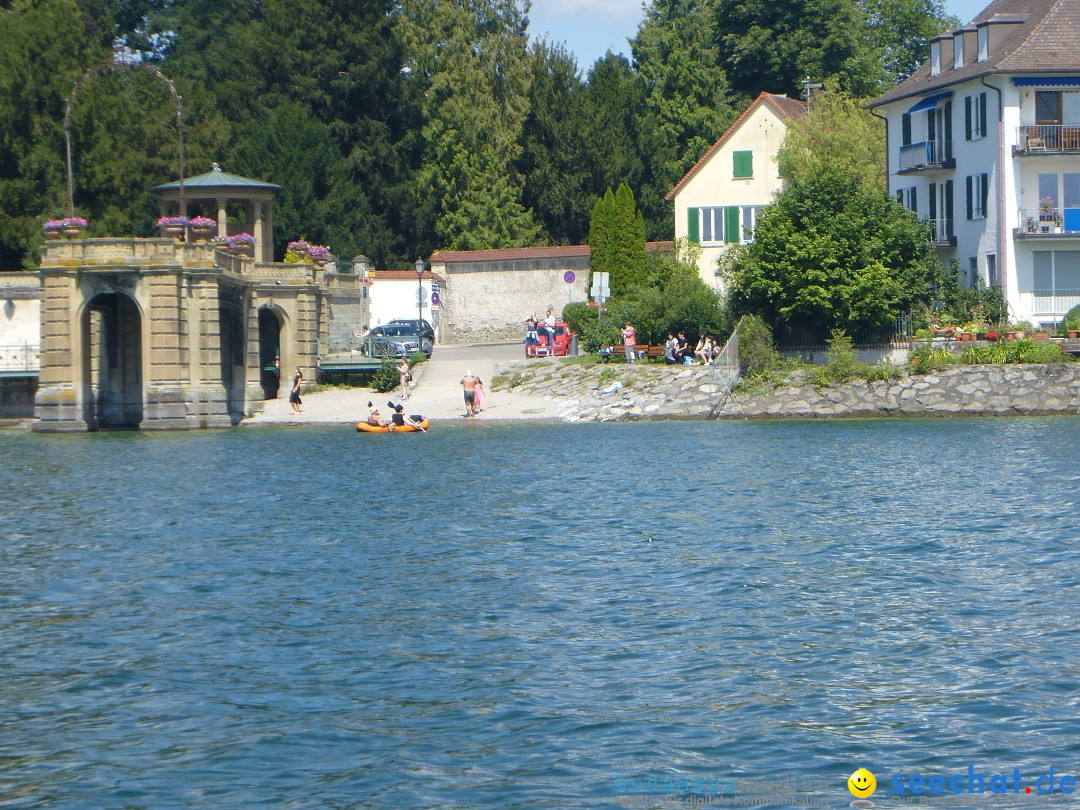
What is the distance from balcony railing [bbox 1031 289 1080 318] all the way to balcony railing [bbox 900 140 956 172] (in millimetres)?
6690

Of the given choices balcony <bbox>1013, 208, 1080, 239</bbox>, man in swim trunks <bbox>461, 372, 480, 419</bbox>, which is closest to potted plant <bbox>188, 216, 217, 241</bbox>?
man in swim trunks <bbox>461, 372, 480, 419</bbox>

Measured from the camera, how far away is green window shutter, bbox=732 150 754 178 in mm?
66438

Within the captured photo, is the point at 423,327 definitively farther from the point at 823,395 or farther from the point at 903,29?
the point at 903,29

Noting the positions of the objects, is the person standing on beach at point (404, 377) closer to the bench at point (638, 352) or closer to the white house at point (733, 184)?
the bench at point (638, 352)

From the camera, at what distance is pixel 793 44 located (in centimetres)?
8056

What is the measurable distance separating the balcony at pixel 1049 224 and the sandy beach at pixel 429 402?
17.4 metres

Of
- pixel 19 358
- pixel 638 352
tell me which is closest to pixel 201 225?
pixel 19 358

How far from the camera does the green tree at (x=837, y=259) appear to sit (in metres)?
49.2

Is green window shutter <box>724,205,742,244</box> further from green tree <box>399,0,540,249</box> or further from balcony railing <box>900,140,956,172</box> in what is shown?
green tree <box>399,0,540,249</box>

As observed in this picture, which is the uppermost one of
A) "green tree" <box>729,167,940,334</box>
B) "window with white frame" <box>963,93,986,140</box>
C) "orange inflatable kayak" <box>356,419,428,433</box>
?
"window with white frame" <box>963,93,986,140</box>

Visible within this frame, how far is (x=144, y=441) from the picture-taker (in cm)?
4594


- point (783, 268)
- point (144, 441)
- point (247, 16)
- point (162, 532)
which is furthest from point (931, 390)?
point (247, 16)

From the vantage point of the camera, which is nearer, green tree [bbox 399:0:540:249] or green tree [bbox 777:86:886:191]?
green tree [bbox 777:86:886:191]

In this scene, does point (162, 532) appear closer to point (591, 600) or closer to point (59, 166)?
point (591, 600)
